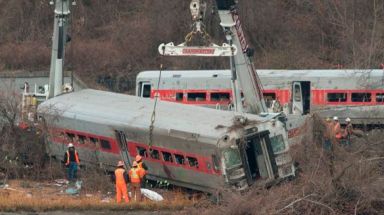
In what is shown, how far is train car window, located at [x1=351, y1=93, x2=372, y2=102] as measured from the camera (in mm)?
35875

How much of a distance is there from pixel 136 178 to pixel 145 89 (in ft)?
48.2

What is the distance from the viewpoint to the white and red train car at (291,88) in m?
36.0

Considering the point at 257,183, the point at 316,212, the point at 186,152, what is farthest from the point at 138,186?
the point at 316,212

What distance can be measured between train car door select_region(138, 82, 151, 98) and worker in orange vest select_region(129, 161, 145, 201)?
14.0m

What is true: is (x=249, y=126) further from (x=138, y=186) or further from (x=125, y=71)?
(x=125, y=71)

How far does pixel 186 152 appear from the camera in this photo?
24.5 m

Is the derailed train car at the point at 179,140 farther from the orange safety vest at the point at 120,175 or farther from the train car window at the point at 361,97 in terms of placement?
the train car window at the point at 361,97

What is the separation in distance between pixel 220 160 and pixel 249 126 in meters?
1.37

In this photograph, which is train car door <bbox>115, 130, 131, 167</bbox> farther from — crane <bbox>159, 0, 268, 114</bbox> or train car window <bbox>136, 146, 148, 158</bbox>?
crane <bbox>159, 0, 268, 114</bbox>

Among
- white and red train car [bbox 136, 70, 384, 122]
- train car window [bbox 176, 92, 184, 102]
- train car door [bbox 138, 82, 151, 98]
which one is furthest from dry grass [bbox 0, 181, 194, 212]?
train car door [bbox 138, 82, 151, 98]

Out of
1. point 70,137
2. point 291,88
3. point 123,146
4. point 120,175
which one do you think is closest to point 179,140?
point 120,175

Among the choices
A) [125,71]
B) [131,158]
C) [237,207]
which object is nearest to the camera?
[237,207]

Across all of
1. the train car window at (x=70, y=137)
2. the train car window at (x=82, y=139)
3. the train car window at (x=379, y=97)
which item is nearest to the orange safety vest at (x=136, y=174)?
the train car window at (x=82, y=139)

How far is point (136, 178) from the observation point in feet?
79.3
